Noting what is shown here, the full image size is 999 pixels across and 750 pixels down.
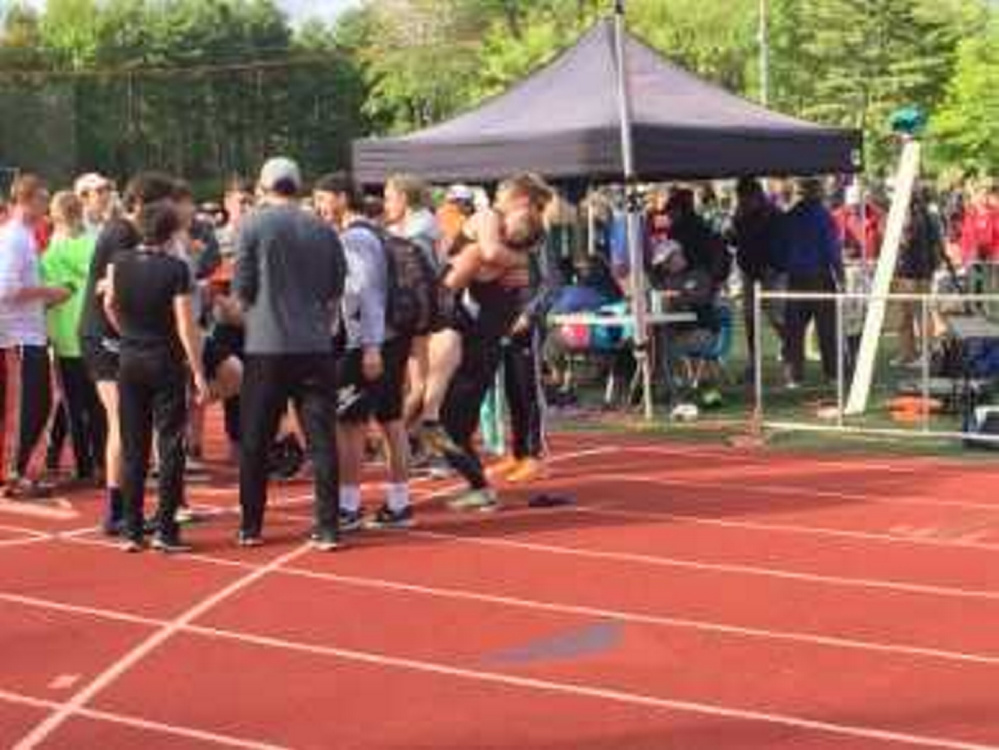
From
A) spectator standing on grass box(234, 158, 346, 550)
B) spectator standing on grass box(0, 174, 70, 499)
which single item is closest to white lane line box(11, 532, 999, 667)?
spectator standing on grass box(234, 158, 346, 550)

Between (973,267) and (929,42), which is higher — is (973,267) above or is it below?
below

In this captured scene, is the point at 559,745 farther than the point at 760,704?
No

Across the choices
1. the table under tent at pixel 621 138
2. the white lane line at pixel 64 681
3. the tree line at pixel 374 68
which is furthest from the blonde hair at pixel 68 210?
the tree line at pixel 374 68

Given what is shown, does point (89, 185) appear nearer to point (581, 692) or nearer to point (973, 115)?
point (581, 692)

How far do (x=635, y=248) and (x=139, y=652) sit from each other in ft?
24.8

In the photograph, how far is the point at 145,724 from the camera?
20.5 feet

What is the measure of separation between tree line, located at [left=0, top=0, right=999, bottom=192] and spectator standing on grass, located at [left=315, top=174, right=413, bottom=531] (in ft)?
127

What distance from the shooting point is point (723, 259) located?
16.4 meters

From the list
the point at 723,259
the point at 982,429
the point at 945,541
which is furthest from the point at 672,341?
the point at 945,541

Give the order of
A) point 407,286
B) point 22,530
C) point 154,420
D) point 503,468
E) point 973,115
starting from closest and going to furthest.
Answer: point 154,420 → point 407,286 → point 22,530 → point 503,468 → point 973,115

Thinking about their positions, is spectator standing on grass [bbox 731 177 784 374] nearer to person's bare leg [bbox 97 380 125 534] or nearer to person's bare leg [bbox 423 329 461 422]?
person's bare leg [bbox 423 329 461 422]

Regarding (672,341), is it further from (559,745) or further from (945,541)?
(559,745)

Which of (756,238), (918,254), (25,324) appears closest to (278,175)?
(25,324)

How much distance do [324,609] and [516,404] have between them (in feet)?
10.8
